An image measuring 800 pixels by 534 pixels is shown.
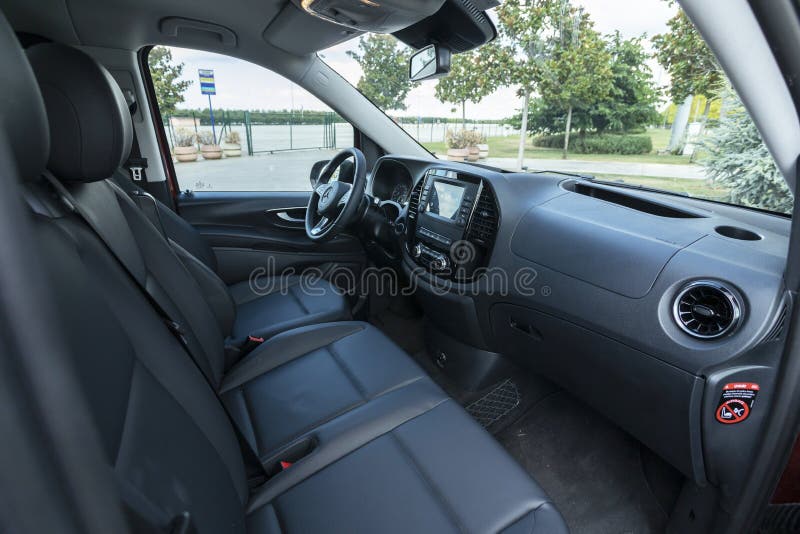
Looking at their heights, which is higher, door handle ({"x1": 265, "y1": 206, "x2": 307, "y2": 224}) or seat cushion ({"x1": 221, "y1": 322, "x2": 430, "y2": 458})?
door handle ({"x1": 265, "y1": 206, "x2": 307, "y2": 224})

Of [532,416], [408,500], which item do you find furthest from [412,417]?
[532,416]

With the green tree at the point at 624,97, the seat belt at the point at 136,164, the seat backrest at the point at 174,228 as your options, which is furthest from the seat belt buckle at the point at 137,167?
the green tree at the point at 624,97

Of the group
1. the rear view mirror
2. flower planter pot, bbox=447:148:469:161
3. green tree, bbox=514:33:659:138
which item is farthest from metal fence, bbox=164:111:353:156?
green tree, bbox=514:33:659:138

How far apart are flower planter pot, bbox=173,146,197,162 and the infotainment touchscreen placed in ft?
5.59

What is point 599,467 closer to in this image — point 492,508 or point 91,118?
point 492,508

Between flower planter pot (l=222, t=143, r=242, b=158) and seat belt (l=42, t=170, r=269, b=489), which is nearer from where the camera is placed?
seat belt (l=42, t=170, r=269, b=489)

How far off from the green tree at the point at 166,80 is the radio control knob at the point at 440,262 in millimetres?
1747

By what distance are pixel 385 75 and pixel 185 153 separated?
4.38ft

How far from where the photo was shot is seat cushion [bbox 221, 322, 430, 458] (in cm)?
123

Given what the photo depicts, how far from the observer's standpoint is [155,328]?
2.92 ft

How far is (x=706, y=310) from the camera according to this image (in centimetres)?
105

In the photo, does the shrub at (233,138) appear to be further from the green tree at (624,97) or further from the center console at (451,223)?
the green tree at (624,97)

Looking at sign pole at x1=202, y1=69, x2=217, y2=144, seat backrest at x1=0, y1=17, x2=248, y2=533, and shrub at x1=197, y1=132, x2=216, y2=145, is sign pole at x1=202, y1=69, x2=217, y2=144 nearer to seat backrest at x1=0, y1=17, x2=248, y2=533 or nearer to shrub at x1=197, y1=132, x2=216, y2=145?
shrub at x1=197, y1=132, x2=216, y2=145

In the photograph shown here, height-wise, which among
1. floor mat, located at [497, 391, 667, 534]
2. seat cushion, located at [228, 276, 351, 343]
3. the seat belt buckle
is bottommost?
floor mat, located at [497, 391, 667, 534]
